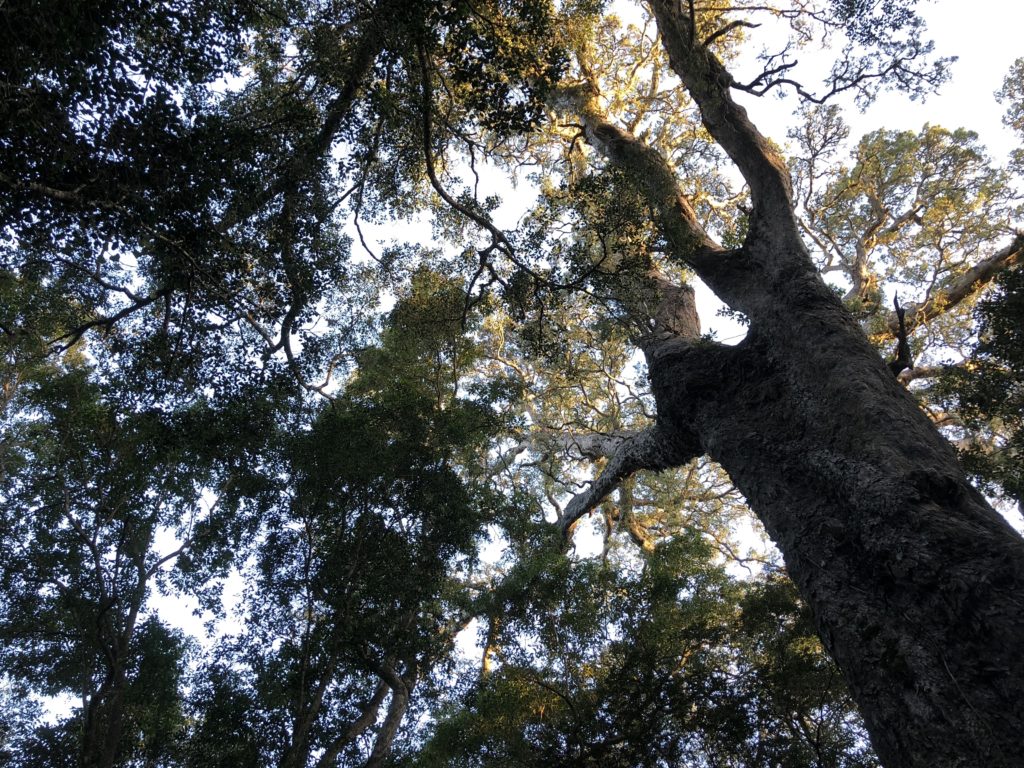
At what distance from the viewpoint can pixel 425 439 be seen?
6828 millimetres

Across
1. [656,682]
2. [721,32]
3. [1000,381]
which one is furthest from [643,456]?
[721,32]

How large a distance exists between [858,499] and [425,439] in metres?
4.72

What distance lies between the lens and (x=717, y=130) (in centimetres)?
675

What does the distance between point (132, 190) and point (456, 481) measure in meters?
4.32

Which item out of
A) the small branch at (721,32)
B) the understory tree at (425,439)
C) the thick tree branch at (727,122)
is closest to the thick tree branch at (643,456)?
the understory tree at (425,439)

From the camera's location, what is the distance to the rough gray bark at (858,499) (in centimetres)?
230

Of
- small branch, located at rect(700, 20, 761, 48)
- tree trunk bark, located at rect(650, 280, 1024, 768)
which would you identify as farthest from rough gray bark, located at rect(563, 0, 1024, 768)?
small branch, located at rect(700, 20, 761, 48)

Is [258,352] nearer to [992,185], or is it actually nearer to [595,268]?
[595,268]

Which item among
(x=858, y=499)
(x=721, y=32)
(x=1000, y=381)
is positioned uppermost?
(x=721, y=32)

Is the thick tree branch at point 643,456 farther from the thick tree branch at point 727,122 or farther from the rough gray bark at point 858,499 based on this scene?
the thick tree branch at point 727,122

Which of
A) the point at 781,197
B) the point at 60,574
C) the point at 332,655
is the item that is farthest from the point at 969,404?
the point at 60,574

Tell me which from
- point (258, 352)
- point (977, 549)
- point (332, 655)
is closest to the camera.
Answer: point (977, 549)

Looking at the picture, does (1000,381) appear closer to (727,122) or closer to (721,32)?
(727,122)

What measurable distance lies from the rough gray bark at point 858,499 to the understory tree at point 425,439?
0.02m
